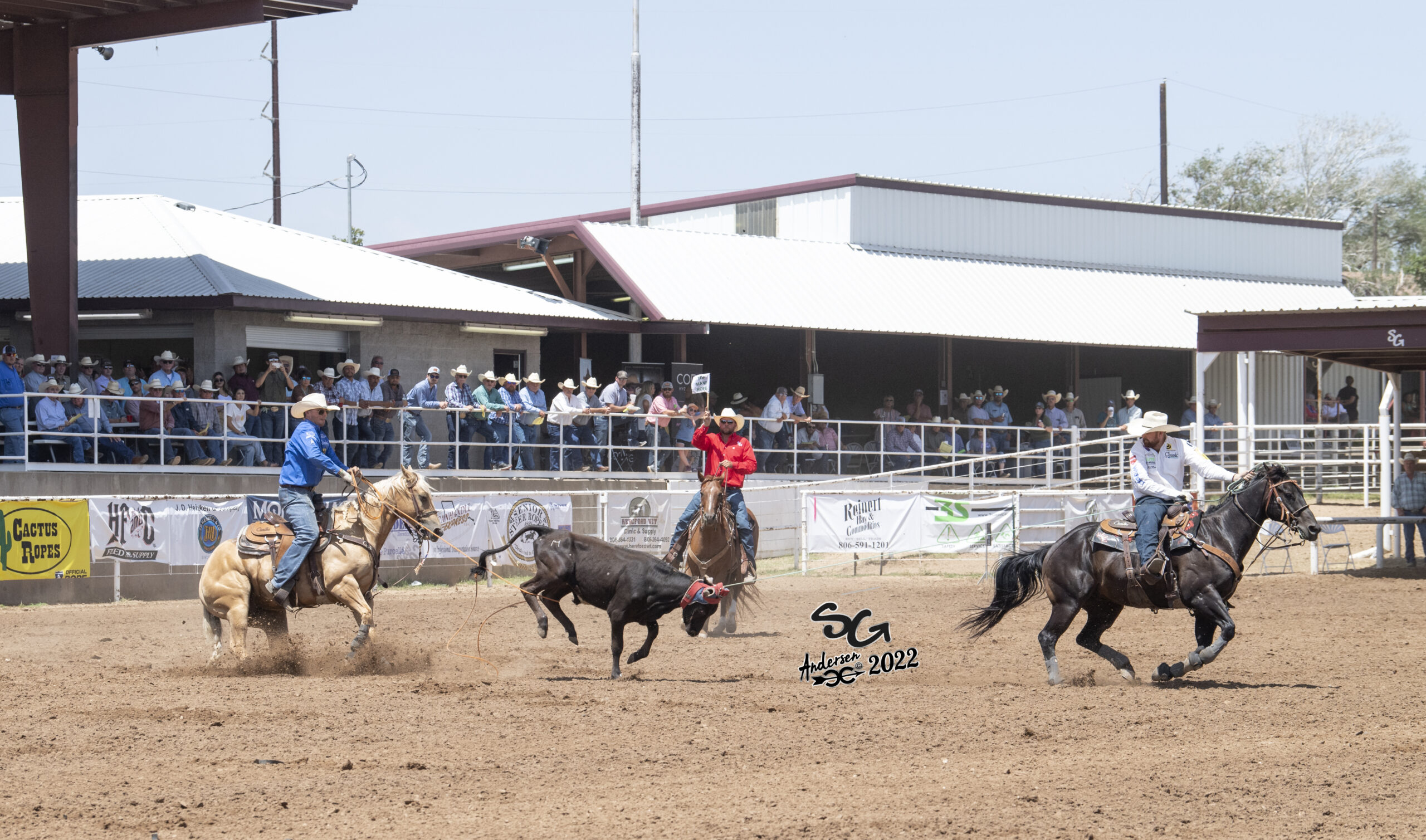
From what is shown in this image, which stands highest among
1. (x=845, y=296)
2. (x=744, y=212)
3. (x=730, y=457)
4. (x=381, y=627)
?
(x=744, y=212)

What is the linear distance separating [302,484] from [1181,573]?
7190 mm

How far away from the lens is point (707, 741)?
914cm

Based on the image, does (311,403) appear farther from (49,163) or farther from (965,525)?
(49,163)

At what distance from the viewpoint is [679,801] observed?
757 centimetres

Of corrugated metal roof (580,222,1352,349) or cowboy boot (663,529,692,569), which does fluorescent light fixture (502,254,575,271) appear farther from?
cowboy boot (663,529,692,569)

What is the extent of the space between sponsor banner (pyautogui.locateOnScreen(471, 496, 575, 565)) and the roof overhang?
31.2 feet

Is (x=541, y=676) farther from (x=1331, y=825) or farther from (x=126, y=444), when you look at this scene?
(x=126, y=444)

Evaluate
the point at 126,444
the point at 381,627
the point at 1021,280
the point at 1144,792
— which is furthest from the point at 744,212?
the point at 1144,792

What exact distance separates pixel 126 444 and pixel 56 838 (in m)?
14.6

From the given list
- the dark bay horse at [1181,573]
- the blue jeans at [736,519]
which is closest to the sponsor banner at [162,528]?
the blue jeans at [736,519]

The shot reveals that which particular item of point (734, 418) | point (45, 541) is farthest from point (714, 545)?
point (45, 541)

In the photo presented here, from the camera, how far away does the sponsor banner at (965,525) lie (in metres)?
21.9

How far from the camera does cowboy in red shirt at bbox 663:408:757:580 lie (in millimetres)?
14656

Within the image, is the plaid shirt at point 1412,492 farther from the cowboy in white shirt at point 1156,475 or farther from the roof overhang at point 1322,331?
the cowboy in white shirt at point 1156,475
